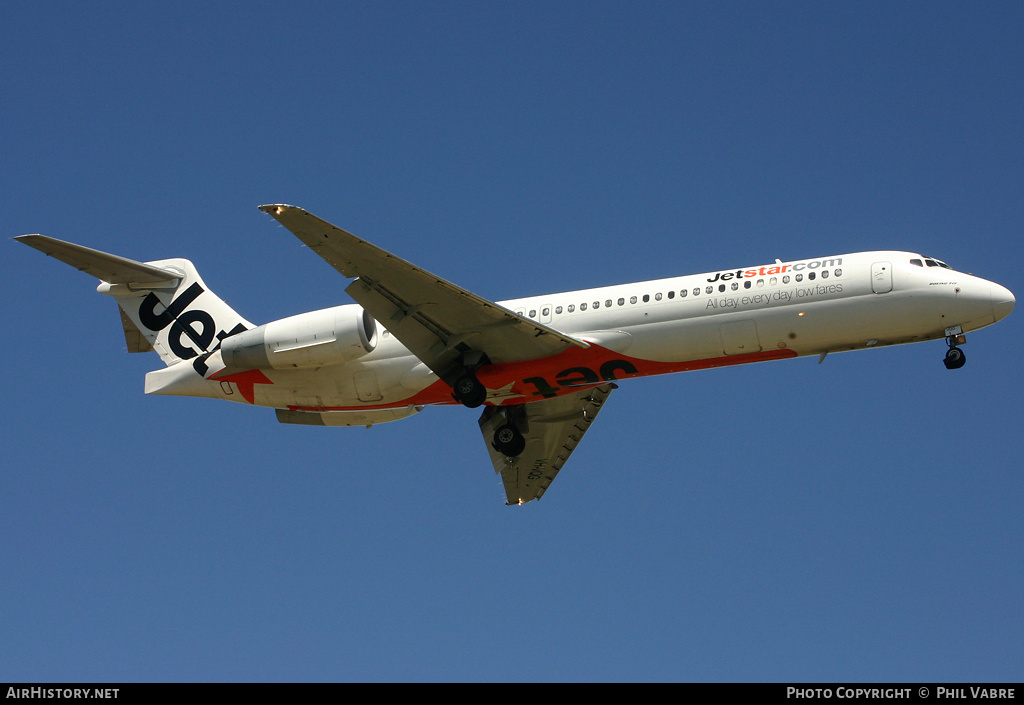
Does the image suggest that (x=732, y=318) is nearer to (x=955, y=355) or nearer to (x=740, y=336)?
(x=740, y=336)

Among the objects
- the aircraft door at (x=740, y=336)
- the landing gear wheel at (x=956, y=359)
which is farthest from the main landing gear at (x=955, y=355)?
the aircraft door at (x=740, y=336)

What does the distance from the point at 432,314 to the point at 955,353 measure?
10.8 metres

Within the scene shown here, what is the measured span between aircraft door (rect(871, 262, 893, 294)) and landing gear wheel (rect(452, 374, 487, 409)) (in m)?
8.50

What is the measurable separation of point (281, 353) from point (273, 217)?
15.6 ft

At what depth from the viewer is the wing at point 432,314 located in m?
21.4

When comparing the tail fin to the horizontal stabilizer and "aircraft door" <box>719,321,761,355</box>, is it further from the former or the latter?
"aircraft door" <box>719,321,761,355</box>

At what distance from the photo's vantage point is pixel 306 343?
2370cm

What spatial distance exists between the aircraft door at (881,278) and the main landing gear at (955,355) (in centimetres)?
165

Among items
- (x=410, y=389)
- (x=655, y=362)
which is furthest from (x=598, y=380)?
(x=410, y=389)

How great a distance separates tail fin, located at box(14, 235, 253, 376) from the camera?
2594cm

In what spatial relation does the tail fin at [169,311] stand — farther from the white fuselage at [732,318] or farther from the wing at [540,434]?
the wing at [540,434]

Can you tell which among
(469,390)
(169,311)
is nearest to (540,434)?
(469,390)

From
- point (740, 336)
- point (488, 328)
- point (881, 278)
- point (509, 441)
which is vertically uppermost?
point (881, 278)
